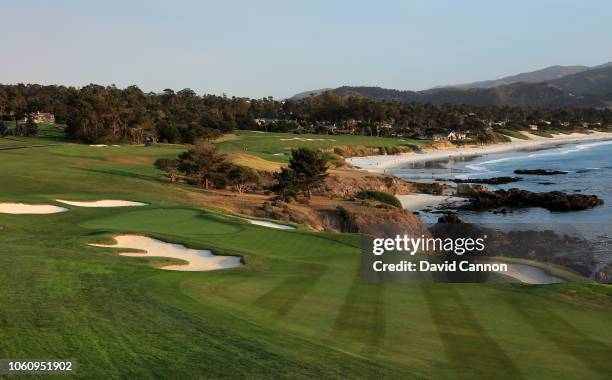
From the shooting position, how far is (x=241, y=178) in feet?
172

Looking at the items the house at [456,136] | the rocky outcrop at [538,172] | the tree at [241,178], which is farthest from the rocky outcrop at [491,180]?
the house at [456,136]

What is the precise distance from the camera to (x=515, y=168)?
98.4 meters

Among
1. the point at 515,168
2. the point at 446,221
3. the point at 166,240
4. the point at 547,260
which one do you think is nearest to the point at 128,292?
the point at 166,240

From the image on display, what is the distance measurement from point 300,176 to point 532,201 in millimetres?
25448

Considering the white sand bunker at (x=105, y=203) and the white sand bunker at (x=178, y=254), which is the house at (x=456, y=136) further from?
the white sand bunker at (x=178, y=254)

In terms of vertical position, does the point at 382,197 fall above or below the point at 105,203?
below

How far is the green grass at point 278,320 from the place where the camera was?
→ 9.16 metres

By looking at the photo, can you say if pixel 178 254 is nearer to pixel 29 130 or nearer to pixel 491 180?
pixel 491 180

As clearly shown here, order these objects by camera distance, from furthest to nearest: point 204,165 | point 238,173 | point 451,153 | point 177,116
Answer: point 177,116 < point 451,153 < point 238,173 < point 204,165

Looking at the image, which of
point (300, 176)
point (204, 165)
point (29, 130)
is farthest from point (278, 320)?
point (29, 130)

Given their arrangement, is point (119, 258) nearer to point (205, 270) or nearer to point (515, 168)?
point (205, 270)

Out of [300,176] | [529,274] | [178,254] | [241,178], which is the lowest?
[529,274]

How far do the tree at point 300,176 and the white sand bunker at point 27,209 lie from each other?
21.0 metres

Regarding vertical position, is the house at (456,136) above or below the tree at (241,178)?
above
